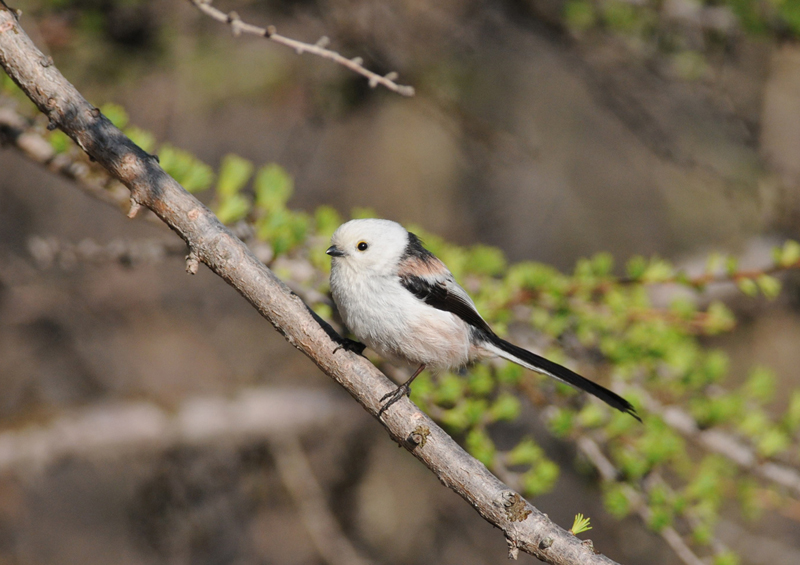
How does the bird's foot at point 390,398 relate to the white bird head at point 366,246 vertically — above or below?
below

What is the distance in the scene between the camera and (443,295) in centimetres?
230

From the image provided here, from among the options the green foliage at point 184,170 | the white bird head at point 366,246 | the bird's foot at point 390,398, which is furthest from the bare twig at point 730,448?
the green foliage at point 184,170

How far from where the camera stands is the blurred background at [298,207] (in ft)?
11.7

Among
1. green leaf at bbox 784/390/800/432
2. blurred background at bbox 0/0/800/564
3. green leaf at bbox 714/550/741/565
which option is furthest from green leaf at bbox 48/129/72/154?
green leaf at bbox 784/390/800/432

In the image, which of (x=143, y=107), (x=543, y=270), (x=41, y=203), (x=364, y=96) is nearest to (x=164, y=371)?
(x=41, y=203)

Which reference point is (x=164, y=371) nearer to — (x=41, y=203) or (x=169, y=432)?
(x=41, y=203)

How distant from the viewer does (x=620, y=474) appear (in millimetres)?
2611

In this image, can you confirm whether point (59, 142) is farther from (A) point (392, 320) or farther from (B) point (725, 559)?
(B) point (725, 559)

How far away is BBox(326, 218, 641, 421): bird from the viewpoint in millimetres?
2098

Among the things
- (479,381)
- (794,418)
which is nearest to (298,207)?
Result: (479,381)

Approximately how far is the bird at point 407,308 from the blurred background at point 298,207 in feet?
3.45

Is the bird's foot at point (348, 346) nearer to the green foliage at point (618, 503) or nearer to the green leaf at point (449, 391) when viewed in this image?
the green leaf at point (449, 391)

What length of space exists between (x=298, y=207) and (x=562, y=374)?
455 cm

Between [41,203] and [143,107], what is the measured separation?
1868 mm
